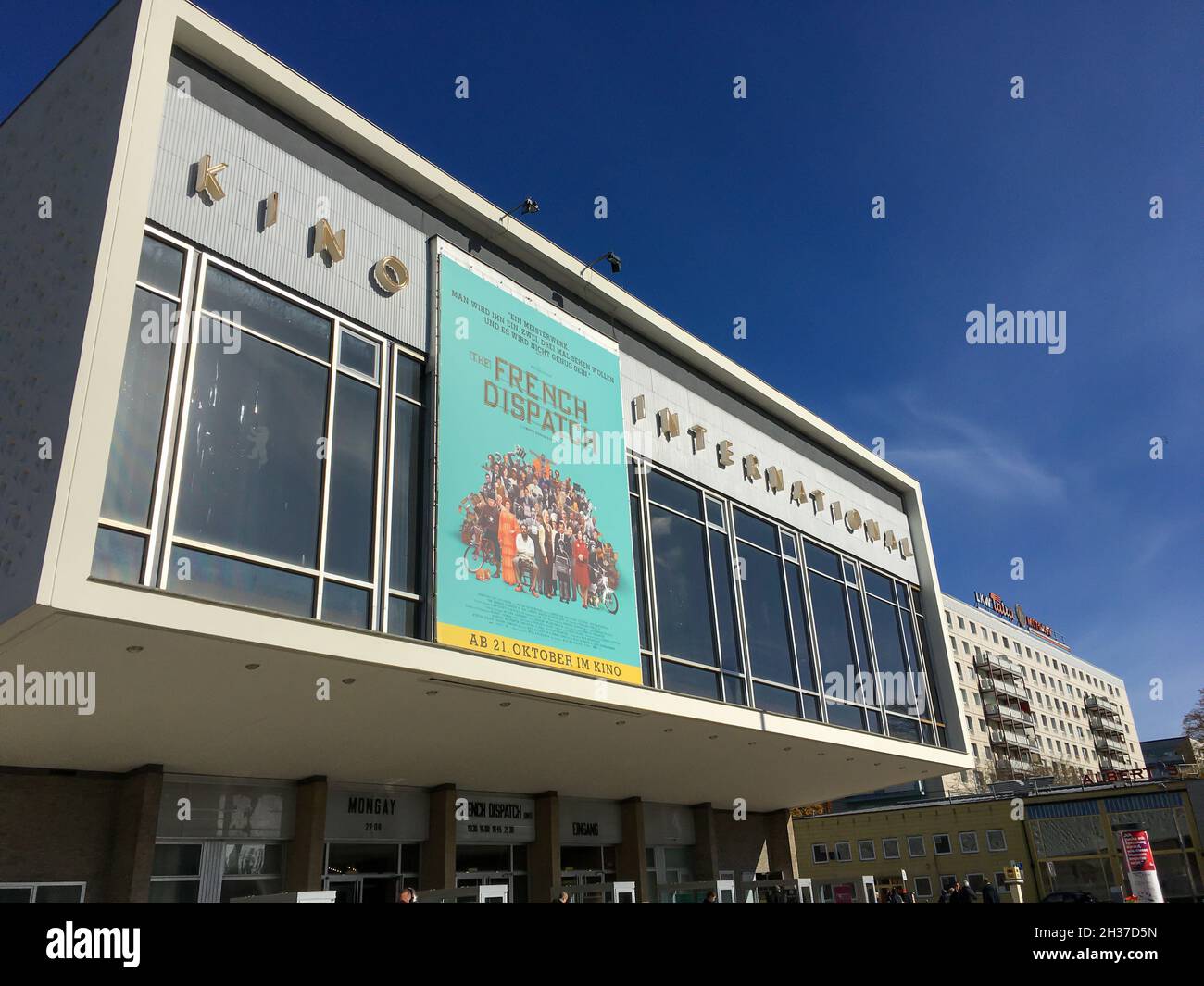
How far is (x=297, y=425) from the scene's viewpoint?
13539 mm

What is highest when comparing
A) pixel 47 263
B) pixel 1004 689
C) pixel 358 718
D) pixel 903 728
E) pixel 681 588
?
pixel 1004 689

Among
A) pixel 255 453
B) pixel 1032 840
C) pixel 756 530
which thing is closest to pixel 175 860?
pixel 255 453

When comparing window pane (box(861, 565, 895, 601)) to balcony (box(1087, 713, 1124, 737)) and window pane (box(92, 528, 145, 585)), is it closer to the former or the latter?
window pane (box(92, 528, 145, 585))

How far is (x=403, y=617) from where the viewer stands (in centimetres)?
1391

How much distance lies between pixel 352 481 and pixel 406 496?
100 centimetres

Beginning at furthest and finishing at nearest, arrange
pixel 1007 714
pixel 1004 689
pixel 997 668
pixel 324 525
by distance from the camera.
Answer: pixel 1004 689 → pixel 1007 714 → pixel 997 668 → pixel 324 525

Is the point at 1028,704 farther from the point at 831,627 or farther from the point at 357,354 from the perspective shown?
the point at 357,354

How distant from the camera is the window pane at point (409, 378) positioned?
50.3ft

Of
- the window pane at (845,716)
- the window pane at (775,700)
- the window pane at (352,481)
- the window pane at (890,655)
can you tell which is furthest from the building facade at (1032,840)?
the window pane at (352,481)

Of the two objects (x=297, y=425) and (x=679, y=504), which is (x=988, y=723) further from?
(x=297, y=425)

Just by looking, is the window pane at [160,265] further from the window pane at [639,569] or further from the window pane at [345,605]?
Answer: the window pane at [639,569]

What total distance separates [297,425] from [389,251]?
13.4 ft

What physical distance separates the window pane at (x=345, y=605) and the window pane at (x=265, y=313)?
3.77m
